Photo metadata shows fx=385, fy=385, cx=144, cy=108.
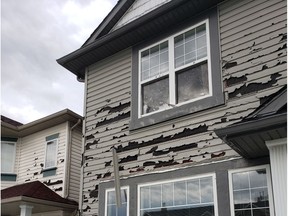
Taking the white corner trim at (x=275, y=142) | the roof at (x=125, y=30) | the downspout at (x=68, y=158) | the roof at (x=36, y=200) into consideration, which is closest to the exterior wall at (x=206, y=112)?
the roof at (x=125, y=30)

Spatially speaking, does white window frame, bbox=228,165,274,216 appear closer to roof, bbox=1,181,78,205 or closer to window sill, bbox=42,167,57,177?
roof, bbox=1,181,78,205

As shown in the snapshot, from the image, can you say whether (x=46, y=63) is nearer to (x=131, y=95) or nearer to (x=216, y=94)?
(x=131, y=95)

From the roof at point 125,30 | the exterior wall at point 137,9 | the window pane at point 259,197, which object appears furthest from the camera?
the exterior wall at point 137,9

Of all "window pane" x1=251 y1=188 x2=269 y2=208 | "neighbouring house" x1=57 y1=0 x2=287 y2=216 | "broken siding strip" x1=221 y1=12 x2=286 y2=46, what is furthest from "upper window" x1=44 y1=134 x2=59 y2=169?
"window pane" x1=251 y1=188 x2=269 y2=208

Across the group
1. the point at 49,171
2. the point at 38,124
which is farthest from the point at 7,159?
the point at 49,171

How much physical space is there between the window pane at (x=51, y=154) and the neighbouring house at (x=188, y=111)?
18.9ft

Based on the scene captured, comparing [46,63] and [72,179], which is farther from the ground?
[46,63]

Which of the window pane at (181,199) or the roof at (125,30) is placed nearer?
the window pane at (181,199)

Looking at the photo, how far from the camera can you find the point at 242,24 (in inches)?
263

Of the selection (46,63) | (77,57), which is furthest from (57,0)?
(46,63)

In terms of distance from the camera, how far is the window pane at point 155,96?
7.43 m

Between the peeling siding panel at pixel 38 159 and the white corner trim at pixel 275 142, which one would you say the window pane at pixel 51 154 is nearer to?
the peeling siding panel at pixel 38 159

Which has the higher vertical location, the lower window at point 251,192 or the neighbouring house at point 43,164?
the neighbouring house at point 43,164

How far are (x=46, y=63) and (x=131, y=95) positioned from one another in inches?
399
